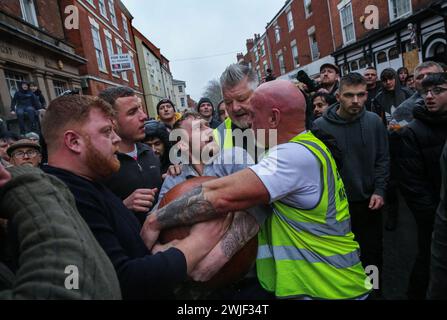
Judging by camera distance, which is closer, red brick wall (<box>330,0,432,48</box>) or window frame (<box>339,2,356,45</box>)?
red brick wall (<box>330,0,432,48</box>)

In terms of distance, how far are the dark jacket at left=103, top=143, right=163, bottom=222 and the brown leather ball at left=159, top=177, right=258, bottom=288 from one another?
1.12 m

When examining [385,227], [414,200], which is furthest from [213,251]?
[385,227]

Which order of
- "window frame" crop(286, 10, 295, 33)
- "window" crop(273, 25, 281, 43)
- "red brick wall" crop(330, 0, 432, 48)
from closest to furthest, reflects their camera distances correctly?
"red brick wall" crop(330, 0, 432, 48), "window frame" crop(286, 10, 295, 33), "window" crop(273, 25, 281, 43)

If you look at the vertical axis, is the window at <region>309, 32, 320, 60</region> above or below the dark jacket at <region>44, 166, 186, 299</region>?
above

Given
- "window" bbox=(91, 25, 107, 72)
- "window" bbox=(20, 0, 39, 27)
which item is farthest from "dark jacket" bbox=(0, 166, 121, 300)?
"window" bbox=(91, 25, 107, 72)

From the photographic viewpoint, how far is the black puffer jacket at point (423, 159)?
107 inches

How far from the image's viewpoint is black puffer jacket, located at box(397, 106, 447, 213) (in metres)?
2.73

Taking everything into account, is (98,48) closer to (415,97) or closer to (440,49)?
(440,49)

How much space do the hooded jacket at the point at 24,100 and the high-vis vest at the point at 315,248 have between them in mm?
9561

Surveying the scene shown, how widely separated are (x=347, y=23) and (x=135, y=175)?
2063 cm

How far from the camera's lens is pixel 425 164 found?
Answer: 2.78m

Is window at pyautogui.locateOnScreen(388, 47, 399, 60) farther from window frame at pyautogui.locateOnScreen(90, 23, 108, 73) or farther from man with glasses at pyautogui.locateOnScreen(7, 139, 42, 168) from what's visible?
man with glasses at pyautogui.locateOnScreen(7, 139, 42, 168)

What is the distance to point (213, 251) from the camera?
4.69ft

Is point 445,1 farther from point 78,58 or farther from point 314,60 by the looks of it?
point 78,58
